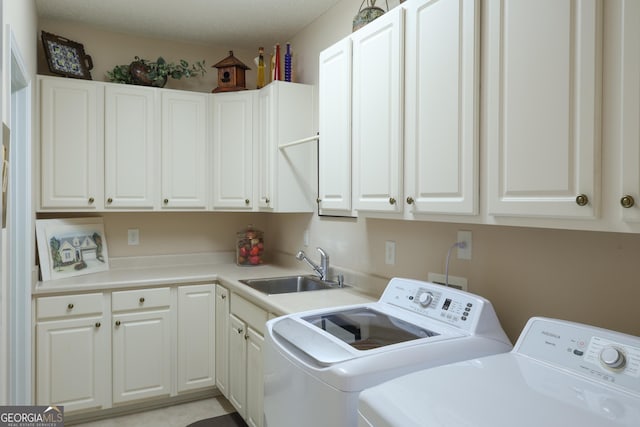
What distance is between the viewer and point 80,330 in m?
2.65

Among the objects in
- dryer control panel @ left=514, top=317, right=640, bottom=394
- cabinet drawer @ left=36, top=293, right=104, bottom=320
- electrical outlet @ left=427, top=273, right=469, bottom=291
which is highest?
electrical outlet @ left=427, top=273, right=469, bottom=291

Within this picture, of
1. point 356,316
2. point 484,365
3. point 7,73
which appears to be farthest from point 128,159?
point 484,365

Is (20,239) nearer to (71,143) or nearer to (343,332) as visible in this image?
(71,143)

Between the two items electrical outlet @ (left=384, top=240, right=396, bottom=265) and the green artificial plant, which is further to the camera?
the green artificial plant

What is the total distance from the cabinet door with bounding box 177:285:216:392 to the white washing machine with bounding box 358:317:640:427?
2.07 m

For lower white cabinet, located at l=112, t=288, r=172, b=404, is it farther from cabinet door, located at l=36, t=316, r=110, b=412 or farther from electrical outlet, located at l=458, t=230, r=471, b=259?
electrical outlet, located at l=458, t=230, r=471, b=259

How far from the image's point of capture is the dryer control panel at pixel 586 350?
1.02m

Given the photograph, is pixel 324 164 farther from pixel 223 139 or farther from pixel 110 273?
pixel 110 273

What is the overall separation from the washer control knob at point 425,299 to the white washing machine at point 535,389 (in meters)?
0.44

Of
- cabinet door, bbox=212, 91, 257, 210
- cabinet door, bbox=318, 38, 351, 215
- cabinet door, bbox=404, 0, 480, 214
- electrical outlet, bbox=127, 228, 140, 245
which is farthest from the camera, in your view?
electrical outlet, bbox=127, 228, 140, 245

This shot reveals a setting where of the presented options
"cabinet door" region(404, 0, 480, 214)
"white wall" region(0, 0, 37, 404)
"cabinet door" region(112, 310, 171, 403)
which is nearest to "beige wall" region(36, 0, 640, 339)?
"cabinet door" region(404, 0, 480, 214)

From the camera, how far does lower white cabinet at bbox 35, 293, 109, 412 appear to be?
2.56m

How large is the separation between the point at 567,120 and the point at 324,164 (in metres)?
1.29

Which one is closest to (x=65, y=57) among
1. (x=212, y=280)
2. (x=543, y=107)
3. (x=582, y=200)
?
(x=212, y=280)
